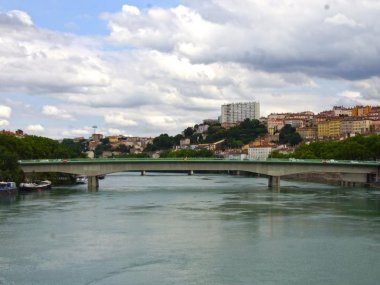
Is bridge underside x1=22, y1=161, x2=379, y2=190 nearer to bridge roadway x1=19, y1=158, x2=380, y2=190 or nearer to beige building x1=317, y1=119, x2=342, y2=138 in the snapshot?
bridge roadway x1=19, y1=158, x2=380, y2=190

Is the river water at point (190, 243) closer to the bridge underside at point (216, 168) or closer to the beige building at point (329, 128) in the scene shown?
the bridge underside at point (216, 168)

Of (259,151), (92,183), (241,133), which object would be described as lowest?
(92,183)

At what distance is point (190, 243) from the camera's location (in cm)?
2467

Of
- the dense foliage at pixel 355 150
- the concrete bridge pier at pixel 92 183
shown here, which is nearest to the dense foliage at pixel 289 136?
the dense foliage at pixel 355 150

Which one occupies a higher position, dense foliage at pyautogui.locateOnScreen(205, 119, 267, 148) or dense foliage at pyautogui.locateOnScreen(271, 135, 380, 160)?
dense foliage at pyautogui.locateOnScreen(205, 119, 267, 148)

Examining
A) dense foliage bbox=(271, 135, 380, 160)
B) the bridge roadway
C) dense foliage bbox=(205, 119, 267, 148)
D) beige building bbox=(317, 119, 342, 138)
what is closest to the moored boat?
the bridge roadway

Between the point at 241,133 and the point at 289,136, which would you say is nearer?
the point at 289,136

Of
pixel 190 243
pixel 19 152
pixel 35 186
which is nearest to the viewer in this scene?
pixel 190 243

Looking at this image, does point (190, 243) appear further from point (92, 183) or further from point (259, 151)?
point (259, 151)

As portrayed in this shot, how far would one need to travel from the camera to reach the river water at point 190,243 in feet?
63.7

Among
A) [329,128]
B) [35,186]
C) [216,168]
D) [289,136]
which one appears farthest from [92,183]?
[329,128]

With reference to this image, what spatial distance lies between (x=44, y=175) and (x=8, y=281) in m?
45.9

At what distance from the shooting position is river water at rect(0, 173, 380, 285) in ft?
63.7

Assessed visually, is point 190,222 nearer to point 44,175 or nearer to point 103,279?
point 103,279
